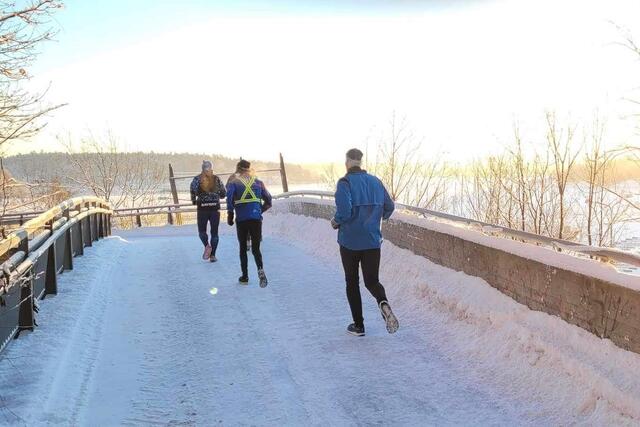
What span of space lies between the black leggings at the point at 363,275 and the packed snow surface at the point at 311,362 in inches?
13.2

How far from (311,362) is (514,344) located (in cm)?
177

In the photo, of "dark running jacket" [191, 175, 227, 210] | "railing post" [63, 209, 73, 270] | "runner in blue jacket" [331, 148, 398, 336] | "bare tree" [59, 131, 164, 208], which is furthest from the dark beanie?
"bare tree" [59, 131, 164, 208]

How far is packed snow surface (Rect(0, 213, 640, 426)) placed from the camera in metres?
3.93

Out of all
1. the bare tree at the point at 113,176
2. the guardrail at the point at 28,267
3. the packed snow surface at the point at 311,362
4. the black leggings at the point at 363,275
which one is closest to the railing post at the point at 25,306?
the guardrail at the point at 28,267

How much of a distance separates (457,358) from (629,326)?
1648 millimetres

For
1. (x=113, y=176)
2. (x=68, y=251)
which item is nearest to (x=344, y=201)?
(x=68, y=251)

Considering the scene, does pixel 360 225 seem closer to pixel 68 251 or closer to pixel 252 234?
pixel 252 234

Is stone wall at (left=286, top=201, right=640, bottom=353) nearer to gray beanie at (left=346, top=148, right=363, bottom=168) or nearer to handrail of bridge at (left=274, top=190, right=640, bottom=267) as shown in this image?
handrail of bridge at (left=274, top=190, right=640, bottom=267)

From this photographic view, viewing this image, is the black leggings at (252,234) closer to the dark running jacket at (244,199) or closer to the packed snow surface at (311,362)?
the dark running jacket at (244,199)

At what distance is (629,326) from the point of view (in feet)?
12.2

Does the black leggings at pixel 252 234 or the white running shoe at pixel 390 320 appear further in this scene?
the black leggings at pixel 252 234

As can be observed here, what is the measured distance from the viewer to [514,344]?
477 centimetres

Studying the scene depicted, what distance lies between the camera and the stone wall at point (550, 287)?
379cm

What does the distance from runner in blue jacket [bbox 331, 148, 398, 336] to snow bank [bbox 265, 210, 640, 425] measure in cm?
68
